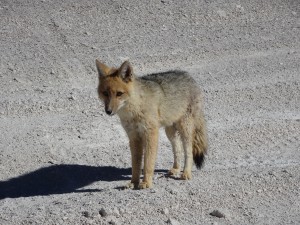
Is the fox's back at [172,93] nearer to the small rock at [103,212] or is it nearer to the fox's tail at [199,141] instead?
→ the fox's tail at [199,141]

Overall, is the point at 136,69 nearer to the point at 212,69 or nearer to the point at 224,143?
the point at 212,69

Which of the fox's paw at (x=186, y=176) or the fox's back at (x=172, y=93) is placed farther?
the fox's paw at (x=186, y=176)

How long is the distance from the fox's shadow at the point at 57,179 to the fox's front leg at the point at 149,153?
4.61ft

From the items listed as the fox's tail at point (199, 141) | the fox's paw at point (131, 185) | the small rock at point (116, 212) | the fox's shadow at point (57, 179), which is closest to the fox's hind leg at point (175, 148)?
the fox's tail at point (199, 141)

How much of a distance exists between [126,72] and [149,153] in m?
1.40

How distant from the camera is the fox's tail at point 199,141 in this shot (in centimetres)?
1047

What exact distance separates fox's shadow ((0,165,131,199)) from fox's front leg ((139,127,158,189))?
4.61ft

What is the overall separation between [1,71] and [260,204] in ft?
28.9

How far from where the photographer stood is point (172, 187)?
367 inches

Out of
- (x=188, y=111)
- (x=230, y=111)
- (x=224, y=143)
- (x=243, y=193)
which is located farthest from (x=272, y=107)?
(x=243, y=193)

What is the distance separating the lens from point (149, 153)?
944 centimetres

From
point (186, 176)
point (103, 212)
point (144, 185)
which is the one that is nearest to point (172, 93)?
point (186, 176)

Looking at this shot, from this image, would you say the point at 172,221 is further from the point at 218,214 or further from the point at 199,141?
the point at 199,141

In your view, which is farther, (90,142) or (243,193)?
(90,142)
